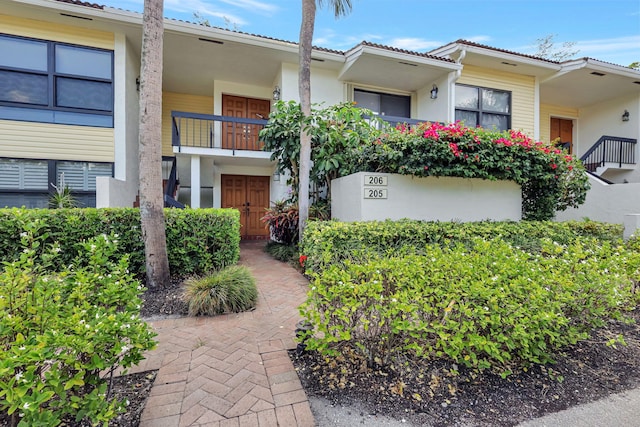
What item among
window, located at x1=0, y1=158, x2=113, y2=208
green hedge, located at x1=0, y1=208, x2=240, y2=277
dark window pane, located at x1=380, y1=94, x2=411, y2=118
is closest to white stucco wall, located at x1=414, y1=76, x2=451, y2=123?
dark window pane, located at x1=380, y1=94, x2=411, y2=118

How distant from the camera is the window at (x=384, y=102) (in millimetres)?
9805

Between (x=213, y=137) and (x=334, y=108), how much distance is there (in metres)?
4.44

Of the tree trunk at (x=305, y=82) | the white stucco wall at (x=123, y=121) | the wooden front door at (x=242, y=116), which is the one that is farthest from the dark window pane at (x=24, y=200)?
the tree trunk at (x=305, y=82)

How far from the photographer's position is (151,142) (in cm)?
426

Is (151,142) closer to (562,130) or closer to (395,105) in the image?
(395,105)

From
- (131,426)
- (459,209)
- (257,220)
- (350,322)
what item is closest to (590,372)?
(350,322)

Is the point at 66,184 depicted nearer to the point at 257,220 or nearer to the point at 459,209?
the point at 257,220

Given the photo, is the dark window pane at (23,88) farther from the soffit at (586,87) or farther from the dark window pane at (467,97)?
the soffit at (586,87)

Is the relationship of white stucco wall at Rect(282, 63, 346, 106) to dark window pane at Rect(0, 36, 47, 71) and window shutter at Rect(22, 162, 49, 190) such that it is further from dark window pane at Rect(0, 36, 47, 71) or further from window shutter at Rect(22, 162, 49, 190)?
window shutter at Rect(22, 162, 49, 190)

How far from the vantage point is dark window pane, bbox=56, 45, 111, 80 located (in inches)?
281

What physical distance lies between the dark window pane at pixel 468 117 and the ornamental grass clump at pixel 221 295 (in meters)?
8.78

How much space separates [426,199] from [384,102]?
17.9ft

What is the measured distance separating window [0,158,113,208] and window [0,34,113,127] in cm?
105

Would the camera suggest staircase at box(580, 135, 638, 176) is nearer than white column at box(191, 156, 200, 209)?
No
